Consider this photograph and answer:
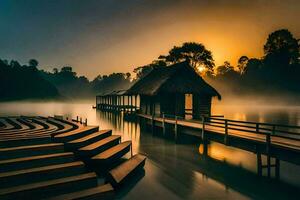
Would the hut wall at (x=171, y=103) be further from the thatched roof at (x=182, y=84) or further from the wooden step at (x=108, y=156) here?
the wooden step at (x=108, y=156)

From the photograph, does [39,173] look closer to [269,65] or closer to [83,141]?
[83,141]

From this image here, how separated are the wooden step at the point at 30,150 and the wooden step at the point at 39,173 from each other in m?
0.86

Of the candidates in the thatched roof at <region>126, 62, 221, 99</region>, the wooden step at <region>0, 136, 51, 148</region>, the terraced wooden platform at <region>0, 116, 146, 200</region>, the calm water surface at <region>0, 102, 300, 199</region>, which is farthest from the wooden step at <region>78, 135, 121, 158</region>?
the thatched roof at <region>126, 62, 221, 99</region>

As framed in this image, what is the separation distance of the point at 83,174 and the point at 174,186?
358 cm

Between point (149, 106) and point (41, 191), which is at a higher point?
point (149, 106)

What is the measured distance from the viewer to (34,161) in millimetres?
7680

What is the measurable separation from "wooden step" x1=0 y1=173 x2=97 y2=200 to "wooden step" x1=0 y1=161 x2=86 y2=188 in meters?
0.23

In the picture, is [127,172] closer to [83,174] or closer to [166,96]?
[83,174]

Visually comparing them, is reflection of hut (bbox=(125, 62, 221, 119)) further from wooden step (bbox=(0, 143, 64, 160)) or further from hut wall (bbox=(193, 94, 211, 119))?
wooden step (bbox=(0, 143, 64, 160))

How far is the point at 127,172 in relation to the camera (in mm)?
9477

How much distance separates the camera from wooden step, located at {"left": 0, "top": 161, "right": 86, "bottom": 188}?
6730mm

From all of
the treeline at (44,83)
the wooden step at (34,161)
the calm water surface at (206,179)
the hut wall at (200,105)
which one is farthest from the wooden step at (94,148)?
the treeline at (44,83)

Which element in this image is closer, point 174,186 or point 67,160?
point 67,160

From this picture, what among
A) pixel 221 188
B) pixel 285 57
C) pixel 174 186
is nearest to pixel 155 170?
pixel 174 186
